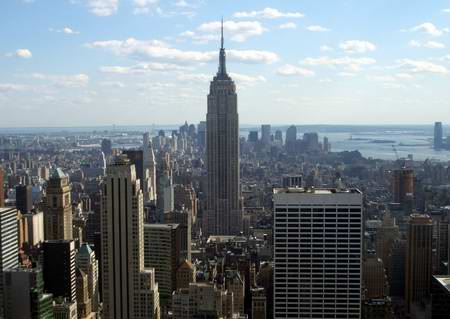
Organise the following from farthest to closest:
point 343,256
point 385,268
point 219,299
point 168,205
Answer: point 168,205, point 385,268, point 219,299, point 343,256

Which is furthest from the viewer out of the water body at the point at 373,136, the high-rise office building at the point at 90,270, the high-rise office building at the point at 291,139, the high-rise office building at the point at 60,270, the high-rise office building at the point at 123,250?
the high-rise office building at the point at 291,139

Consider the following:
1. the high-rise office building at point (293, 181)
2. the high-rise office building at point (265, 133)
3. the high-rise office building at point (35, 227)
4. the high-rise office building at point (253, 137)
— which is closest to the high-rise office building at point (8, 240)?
the high-rise office building at point (35, 227)

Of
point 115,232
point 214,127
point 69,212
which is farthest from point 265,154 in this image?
point 115,232

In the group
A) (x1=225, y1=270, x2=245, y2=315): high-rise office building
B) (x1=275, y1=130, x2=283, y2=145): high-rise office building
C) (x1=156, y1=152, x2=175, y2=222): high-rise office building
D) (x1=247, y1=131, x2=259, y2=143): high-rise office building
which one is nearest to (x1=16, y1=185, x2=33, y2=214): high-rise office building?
(x1=156, y1=152, x2=175, y2=222): high-rise office building

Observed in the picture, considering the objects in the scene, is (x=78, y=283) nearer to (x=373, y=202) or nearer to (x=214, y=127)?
(x=373, y=202)

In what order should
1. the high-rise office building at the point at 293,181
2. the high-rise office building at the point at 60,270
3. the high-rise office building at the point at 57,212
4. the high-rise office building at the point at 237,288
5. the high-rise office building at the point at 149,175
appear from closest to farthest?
the high-rise office building at the point at 60,270 < the high-rise office building at the point at 237,288 < the high-rise office building at the point at 57,212 < the high-rise office building at the point at 293,181 < the high-rise office building at the point at 149,175

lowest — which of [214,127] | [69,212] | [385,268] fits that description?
[385,268]

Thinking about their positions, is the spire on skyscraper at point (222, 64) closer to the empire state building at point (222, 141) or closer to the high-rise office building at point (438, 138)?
the empire state building at point (222, 141)
